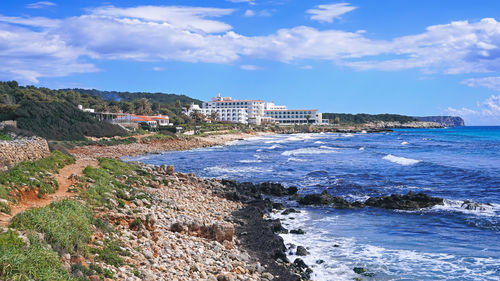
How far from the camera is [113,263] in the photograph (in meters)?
8.85

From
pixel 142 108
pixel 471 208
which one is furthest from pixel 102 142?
pixel 142 108

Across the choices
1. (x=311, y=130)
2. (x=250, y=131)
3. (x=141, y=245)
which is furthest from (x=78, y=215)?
(x=311, y=130)

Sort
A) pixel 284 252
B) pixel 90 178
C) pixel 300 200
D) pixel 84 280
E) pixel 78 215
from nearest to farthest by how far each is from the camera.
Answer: pixel 84 280
pixel 78 215
pixel 284 252
pixel 90 178
pixel 300 200

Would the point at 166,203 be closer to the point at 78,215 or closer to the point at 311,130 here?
the point at 78,215

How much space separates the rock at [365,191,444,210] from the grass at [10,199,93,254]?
52.8ft

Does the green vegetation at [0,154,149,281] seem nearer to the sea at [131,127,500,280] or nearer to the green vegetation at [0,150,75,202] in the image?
the green vegetation at [0,150,75,202]

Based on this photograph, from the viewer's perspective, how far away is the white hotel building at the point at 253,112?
5886 inches

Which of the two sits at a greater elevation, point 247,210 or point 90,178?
point 90,178

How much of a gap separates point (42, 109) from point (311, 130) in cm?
9638

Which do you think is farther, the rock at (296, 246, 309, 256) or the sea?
the rock at (296, 246, 309, 256)

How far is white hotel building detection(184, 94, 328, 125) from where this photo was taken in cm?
14950

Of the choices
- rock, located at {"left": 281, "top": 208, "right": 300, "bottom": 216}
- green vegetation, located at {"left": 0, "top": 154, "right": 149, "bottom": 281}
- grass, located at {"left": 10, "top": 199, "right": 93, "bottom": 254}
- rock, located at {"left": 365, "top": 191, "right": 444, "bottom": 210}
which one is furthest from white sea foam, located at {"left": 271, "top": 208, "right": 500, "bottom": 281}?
grass, located at {"left": 10, "top": 199, "right": 93, "bottom": 254}

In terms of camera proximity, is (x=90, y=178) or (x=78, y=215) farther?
(x=90, y=178)

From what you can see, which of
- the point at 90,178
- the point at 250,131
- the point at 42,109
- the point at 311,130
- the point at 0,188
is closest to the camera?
the point at 0,188
